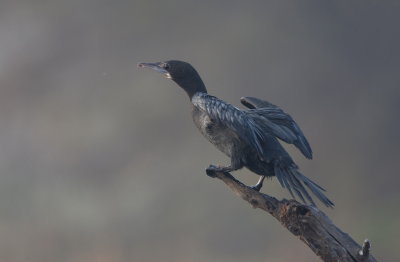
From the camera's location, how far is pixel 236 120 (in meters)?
1.94

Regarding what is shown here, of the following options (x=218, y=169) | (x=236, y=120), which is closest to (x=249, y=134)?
(x=236, y=120)

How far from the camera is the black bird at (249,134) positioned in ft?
6.28

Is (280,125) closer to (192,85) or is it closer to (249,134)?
(249,134)

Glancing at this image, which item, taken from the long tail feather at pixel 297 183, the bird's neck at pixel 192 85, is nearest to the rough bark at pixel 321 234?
the long tail feather at pixel 297 183

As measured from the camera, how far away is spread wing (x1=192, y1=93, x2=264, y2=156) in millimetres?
1918

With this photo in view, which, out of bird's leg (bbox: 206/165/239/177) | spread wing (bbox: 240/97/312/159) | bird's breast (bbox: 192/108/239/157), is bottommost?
bird's leg (bbox: 206/165/239/177)

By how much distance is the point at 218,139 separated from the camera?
2.00 m

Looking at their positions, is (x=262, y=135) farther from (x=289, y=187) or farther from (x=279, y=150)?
(x=289, y=187)

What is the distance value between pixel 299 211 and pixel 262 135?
0.35 m

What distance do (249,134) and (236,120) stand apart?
7cm

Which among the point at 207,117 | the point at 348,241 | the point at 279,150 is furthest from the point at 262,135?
the point at 348,241

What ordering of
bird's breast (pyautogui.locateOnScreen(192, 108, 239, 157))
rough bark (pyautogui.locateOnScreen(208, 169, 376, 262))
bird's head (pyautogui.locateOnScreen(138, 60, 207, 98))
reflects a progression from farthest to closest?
bird's head (pyautogui.locateOnScreen(138, 60, 207, 98)) < bird's breast (pyautogui.locateOnScreen(192, 108, 239, 157)) < rough bark (pyautogui.locateOnScreen(208, 169, 376, 262))

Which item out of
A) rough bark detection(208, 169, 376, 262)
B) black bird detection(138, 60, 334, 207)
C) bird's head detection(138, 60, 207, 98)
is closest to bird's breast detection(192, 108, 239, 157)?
black bird detection(138, 60, 334, 207)

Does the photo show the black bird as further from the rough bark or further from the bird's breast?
the rough bark
